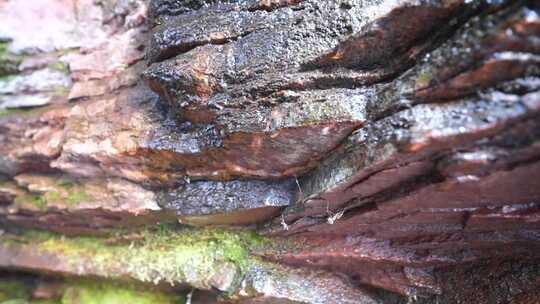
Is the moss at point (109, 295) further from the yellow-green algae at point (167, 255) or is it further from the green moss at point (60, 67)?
the green moss at point (60, 67)

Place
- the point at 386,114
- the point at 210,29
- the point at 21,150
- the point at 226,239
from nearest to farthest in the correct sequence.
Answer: the point at 386,114 < the point at 210,29 < the point at 226,239 < the point at 21,150

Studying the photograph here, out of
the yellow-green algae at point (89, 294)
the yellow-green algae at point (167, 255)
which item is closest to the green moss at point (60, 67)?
the yellow-green algae at point (167, 255)

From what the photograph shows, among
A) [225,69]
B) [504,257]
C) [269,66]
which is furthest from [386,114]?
[504,257]

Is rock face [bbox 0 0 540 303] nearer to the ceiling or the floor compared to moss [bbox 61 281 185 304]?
nearer to the ceiling

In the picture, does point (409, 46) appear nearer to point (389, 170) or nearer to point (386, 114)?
point (386, 114)

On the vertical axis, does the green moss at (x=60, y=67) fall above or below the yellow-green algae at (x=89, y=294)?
above

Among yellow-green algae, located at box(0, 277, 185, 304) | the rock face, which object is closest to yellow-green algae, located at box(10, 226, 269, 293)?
the rock face

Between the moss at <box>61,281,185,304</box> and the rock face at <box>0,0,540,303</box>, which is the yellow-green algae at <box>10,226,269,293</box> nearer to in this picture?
the rock face at <box>0,0,540,303</box>
